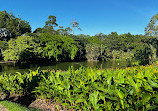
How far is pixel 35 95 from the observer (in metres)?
4.30

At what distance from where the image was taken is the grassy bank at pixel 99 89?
2.14m

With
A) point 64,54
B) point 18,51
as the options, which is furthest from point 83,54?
point 18,51

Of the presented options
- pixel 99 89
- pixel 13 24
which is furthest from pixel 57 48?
pixel 99 89

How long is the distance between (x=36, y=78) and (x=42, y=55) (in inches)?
1096

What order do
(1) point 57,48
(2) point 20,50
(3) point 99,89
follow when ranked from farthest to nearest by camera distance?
(1) point 57,48 < (2) point 20,50 < (3) point 99,89

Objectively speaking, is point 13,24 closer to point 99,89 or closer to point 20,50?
point 20,50

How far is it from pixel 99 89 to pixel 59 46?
3280cm

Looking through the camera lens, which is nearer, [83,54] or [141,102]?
[141,102]

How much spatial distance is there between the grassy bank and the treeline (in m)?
21.4

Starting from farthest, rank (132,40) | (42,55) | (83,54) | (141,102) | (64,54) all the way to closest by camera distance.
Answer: (132,40), (83,54), (64,54), (42,55), (141,102)

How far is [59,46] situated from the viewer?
113ft

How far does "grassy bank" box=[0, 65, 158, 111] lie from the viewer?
2.14 metres

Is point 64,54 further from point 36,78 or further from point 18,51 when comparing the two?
point 36,78

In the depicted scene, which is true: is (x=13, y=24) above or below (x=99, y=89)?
above
